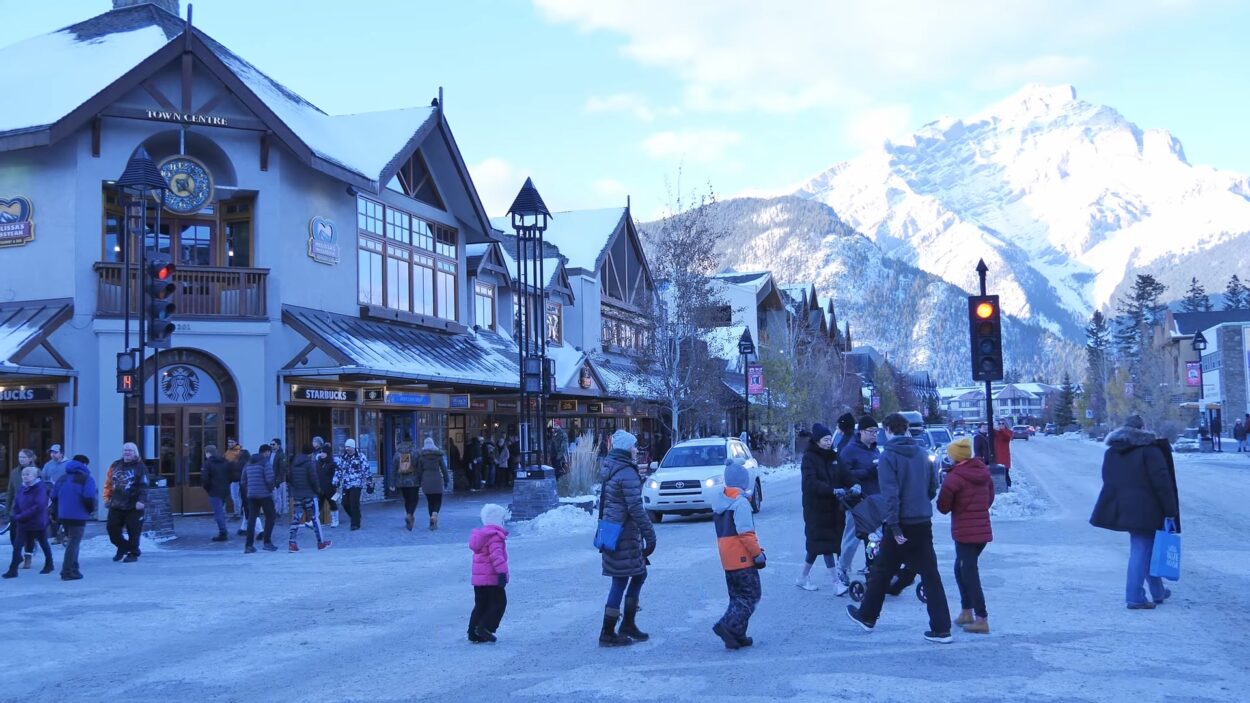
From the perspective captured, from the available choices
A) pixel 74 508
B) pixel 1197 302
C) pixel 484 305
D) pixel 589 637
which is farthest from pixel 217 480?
pixel 1197 302

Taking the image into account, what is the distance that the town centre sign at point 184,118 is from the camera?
2488 centimetres

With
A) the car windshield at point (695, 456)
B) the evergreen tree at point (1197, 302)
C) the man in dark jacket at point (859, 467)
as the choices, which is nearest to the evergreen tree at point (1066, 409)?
the evergreen tree at point (1197, 302)

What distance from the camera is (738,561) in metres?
9.05

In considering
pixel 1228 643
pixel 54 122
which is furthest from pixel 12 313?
pixel 1228 643

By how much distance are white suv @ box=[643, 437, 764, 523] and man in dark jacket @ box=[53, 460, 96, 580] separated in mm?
9372

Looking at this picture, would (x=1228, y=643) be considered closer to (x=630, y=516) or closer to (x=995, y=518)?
(x=630, y=516)

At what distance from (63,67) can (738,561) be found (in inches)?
920

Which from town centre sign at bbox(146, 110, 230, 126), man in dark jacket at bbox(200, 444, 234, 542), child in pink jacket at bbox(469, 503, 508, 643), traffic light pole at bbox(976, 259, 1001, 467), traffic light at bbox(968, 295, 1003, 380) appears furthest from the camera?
town centre sign at bbox(146, 110, 230, 126)

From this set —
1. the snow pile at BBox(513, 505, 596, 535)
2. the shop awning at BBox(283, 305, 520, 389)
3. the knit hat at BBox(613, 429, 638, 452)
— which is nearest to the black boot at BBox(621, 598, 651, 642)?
the knit hat at BBox(613, 429, 638, 452)

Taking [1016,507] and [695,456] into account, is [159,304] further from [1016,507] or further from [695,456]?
[1016,507]

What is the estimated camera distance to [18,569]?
1578 centimetres

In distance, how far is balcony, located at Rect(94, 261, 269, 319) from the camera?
2466 centimetres

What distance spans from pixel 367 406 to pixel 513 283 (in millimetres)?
11045

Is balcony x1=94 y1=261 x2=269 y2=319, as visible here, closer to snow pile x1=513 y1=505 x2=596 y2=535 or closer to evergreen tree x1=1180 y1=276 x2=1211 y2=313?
snow pile x1=513 y1=505 x2=596 y2=535
